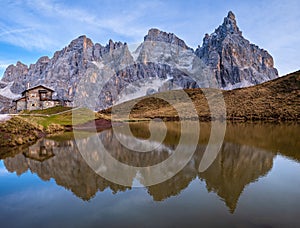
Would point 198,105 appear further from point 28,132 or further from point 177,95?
point 28,132

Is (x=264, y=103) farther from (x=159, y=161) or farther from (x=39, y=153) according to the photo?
(x=39, y=153)

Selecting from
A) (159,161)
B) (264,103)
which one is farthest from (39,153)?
(264,103)

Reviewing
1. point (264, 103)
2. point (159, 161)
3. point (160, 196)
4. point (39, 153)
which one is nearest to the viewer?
point (160, 196)

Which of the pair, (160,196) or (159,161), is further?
(159,161)

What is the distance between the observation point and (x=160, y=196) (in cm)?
1269

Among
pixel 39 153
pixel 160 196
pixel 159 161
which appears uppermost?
pixel 39 153

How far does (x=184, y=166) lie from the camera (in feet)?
62.5

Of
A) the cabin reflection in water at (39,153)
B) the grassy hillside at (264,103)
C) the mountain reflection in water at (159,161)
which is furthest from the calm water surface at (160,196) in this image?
the grassy hillside at (264,103)

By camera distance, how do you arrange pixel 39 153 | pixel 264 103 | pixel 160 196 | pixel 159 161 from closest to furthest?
Result: pixel 160 196
pixel 159 161
pixel 39 153
pixel 264 103

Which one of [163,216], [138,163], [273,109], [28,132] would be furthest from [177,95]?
[163,216]

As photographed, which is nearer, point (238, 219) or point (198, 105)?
point (238, 219)

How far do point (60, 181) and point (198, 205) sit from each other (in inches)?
374

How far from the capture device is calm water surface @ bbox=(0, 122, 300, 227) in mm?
9906

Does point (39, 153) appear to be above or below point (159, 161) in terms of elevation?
above
